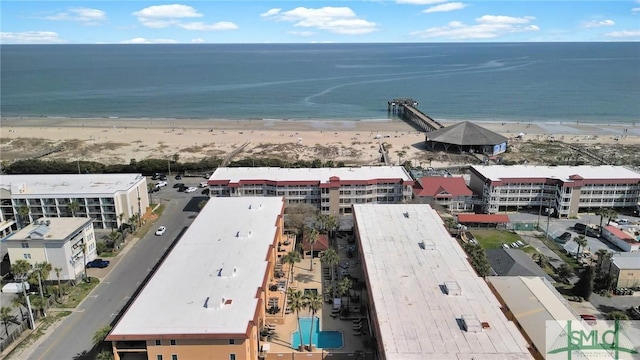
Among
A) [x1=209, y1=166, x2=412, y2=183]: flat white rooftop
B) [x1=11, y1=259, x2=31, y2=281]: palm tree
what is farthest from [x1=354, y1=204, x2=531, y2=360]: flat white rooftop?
[x1=11, y1=259, x2=31, y2=281]: palm tree

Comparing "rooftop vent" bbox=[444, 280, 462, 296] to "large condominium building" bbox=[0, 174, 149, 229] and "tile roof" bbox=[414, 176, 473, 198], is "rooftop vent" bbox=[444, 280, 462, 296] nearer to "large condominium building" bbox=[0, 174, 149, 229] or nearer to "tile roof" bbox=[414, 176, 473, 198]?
"tile roof" bbox=[414, 176, 473, 198]

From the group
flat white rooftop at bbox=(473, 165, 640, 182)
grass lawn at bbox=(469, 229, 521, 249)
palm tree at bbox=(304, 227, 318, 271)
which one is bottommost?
grass lawn at bbox=(469, 229, 521, 249)

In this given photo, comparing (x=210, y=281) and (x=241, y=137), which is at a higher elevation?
(x=241, y=137)

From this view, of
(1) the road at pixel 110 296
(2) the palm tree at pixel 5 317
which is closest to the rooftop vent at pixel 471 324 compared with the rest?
(1) the road at pixel 110 296

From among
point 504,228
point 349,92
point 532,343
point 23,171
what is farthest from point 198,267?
point 349,92

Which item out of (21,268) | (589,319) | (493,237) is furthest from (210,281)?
(493,237)

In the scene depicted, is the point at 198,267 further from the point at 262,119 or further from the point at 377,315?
the point at 262,119
